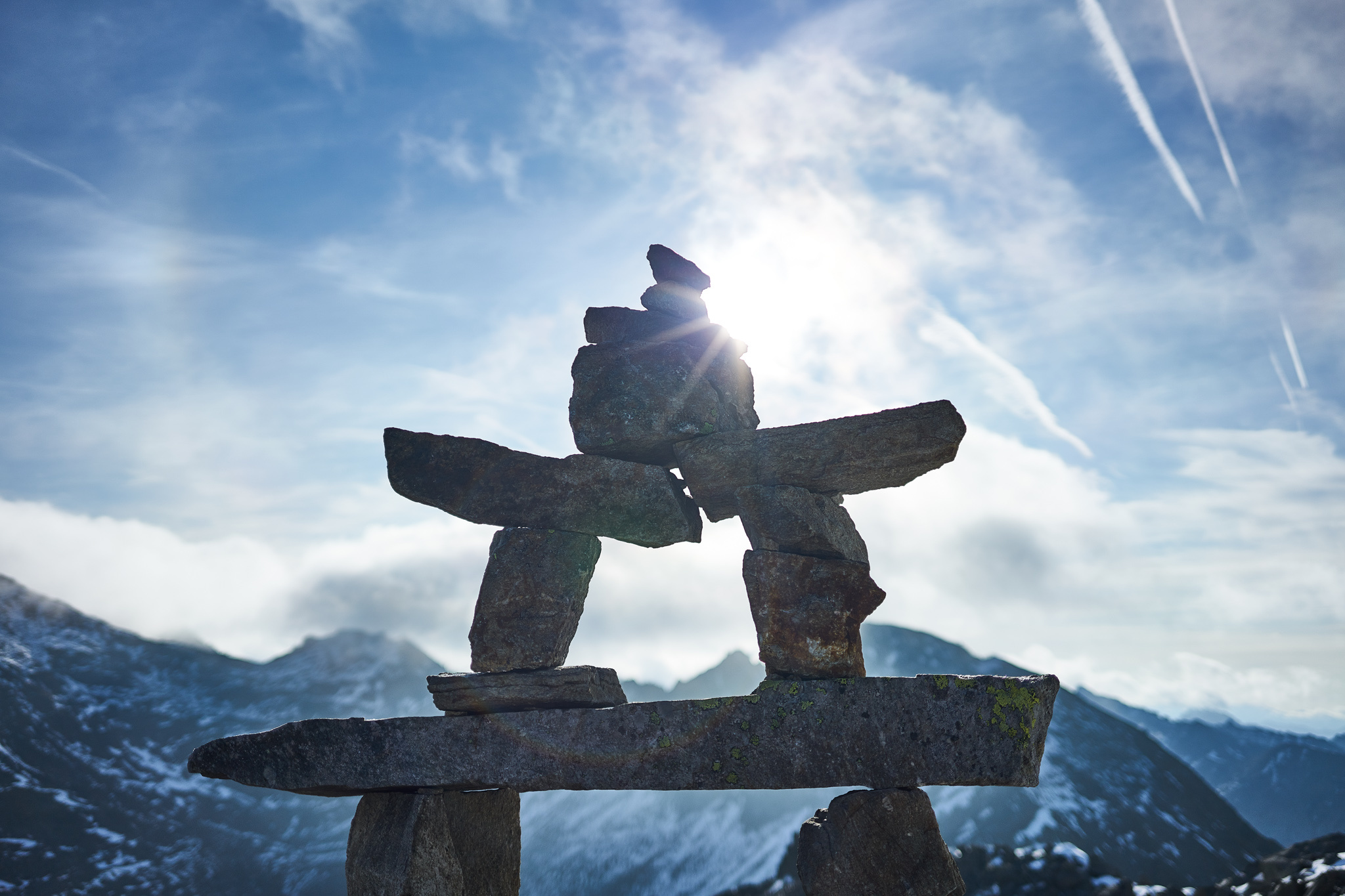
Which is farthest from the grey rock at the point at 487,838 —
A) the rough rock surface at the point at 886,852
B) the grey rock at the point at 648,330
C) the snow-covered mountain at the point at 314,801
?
the snow-covered mountain at the point at 314,801

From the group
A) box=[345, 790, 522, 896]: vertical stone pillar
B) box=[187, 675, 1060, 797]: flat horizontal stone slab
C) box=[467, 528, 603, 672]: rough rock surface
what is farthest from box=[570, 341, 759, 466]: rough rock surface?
box=[345, 790, 522, 896]: vertical stone pillar

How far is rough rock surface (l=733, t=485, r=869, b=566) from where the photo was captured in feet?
26.9

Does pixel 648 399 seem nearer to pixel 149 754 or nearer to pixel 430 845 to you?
pixel 430 845

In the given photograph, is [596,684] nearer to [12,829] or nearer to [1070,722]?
[1070,722]

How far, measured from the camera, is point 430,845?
841cm

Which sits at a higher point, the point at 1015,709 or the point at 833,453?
the point at 833,453

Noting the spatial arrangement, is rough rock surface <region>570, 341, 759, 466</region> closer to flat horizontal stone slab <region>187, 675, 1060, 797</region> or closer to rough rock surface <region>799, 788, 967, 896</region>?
→ flat horizontal stone slab <region>187, 675, 1060, 797</region>

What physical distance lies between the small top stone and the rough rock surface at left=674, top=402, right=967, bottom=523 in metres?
2.43

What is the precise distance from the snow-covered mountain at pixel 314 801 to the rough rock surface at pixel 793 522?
3470 cm

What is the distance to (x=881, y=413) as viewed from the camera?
8.24 meters

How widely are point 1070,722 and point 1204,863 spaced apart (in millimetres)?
20021

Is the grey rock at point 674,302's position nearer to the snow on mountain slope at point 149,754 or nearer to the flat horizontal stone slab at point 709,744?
the flat horizontal stone slab at point 709,744

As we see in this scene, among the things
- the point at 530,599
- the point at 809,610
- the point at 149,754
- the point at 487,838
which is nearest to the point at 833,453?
the point at 809,610

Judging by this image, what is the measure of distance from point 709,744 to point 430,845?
10.5 feet
